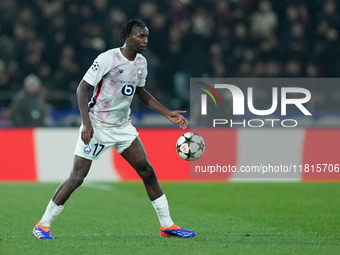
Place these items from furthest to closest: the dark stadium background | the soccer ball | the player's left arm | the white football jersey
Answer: the dark stadium background, the soccer ball, the player's left arm, the white football jersey

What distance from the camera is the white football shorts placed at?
735 cm

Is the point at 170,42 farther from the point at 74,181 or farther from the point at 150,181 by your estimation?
the point at 74,181

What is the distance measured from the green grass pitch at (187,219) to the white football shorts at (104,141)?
83 cm

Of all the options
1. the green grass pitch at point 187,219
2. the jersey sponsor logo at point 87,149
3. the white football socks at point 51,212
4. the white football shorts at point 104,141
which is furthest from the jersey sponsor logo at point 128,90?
the green grass pitch at point 187,219

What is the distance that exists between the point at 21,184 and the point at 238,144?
3910 millimetres

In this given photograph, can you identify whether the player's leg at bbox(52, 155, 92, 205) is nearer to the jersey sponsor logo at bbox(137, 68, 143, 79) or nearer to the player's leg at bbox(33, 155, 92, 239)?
the player's leg at bbox(33, 155, 92, 239)

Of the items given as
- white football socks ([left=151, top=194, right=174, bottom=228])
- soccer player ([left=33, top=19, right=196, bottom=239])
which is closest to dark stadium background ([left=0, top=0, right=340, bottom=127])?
white football socks ([left=151, top=194, right=174, bottom=228])

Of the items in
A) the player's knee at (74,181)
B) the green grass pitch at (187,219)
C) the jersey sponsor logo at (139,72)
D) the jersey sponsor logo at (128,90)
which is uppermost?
the jersey sponsor logo at (139,72)

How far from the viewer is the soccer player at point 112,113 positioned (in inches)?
285

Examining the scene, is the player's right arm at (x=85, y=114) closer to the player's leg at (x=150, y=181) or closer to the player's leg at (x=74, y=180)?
the player's leg at (x=74, y=180)

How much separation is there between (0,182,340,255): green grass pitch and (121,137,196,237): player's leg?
0.48 ft

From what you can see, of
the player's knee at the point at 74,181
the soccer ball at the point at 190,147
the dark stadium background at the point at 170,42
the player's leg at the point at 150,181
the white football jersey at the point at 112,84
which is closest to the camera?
the white football jersey at the point at 112,84

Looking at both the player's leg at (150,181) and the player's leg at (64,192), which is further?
the player's leg at (150,181)

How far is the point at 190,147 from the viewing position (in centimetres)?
813
